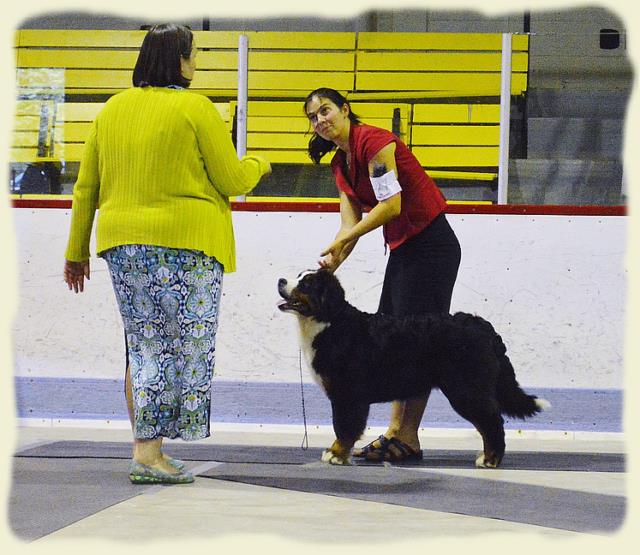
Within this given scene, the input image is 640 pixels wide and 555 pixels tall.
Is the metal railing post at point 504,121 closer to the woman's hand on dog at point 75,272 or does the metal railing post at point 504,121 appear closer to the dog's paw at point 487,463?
the dog's paw at point 487,463

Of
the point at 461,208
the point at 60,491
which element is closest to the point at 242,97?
the point at 461,208

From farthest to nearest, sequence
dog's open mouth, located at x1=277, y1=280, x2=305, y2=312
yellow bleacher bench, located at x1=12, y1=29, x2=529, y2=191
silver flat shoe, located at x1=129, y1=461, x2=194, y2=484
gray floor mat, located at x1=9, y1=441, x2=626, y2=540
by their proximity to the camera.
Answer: yellow bleacher bench, located at x1=12, y1=29, x2=529, y2=191 → dog's open mouth, located at x1=277, y1=280, x2=305, y2=312 → silver flat shoe, located at x1=129, y1=461, x2=194, y2=484 → gray floor mat, located at x1=9, y1=441, x2=626, y2=540

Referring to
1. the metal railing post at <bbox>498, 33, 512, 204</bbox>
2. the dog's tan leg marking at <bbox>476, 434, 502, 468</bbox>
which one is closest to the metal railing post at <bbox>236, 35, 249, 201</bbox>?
the metal railing post at <bbox>498, 33, 512, 204</bbox>

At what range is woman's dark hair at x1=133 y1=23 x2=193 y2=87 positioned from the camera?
136 inches

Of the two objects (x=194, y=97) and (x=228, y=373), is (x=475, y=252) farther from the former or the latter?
(x=194, y=97)

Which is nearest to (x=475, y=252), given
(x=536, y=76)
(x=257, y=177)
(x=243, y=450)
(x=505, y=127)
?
(x=505, y=127)

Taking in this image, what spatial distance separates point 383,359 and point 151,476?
0.98 metres

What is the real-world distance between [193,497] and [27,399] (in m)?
2.23

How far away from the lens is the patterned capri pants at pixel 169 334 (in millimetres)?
3426

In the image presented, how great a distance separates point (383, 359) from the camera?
407 centimetres

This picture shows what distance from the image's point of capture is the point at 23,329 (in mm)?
5301

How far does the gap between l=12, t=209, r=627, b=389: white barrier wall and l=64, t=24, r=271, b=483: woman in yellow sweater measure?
5.50ft

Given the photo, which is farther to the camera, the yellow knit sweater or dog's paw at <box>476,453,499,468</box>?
dog's paw at <box>476,453,499,468</box>

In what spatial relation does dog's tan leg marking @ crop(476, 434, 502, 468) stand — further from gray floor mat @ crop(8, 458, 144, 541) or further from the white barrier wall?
gray floor mat @ crop(8, 458, 144, 541)
